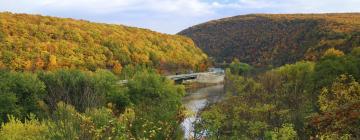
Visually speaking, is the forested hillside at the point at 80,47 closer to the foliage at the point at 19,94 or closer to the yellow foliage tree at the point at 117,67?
the yellow foliage tree at the point at 117,67

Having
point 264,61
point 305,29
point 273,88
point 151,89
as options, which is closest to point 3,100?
point 151,89

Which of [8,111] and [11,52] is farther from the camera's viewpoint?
[11,52]

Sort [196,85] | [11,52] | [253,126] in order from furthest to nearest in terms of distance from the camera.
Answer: [196,85] < [11,52] < [253,126]

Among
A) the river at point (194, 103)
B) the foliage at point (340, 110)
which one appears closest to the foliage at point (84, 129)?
the foliage at point (340, 110)

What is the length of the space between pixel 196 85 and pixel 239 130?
103671 millimetres

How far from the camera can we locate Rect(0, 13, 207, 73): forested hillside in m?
125

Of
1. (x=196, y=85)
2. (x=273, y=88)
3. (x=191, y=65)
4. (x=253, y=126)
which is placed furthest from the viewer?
(x=191, y=65)

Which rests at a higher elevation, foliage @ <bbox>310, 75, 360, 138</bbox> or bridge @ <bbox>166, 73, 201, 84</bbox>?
foliage @ <bbox>310, 75, 360, 138</bbox>

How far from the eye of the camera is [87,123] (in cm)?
2112

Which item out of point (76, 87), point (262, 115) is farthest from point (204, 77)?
point (262, 115)

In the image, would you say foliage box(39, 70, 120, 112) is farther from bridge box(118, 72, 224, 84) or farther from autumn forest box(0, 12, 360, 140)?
bridge box(118, 72, 224, 84)

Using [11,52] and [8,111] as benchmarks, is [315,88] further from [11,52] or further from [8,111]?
[11,52]

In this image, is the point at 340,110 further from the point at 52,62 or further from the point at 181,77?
the point at 181,77

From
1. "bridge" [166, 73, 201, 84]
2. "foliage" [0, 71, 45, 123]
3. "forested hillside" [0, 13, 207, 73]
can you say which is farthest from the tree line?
"bridge" [166, 73, 201, 84]
